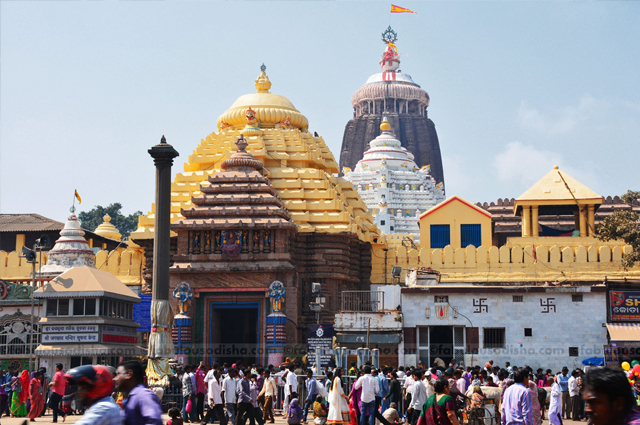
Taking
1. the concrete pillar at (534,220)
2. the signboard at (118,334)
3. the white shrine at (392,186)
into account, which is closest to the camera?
the signboard at (118,334)

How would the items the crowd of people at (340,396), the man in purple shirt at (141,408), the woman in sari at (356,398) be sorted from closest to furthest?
the crowd of people at (340,396), the man in purple shirt at (141,408), the woman in sari at (356,398)

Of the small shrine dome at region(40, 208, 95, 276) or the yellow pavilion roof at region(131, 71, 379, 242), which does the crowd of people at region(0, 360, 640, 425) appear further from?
the small shrine dome at region(40, 208, 95, 276)

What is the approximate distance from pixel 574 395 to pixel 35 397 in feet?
46.6

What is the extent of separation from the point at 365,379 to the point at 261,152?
893 inches

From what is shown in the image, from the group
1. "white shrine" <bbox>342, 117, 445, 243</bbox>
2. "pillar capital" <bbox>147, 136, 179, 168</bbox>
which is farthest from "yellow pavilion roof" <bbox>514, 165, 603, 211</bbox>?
"white shrine" <bbox>342, 117, 445, 243</bbox>

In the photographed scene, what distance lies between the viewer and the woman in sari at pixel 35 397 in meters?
22.9

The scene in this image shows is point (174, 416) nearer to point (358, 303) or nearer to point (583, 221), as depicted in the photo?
point (358, 303)

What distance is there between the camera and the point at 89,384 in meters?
7.81

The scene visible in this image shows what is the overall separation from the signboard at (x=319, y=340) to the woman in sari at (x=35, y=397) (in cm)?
831

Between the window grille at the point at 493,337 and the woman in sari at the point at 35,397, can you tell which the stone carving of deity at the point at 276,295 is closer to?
the window grille at the point at 493,337

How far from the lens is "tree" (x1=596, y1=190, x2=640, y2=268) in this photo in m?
37.4

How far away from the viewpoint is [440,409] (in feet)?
43.8

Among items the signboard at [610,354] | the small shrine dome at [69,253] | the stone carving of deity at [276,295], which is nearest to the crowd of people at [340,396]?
the signboard at [610,354]

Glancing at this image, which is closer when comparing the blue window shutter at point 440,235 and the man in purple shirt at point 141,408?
the man in purple shirt at point 141,408
